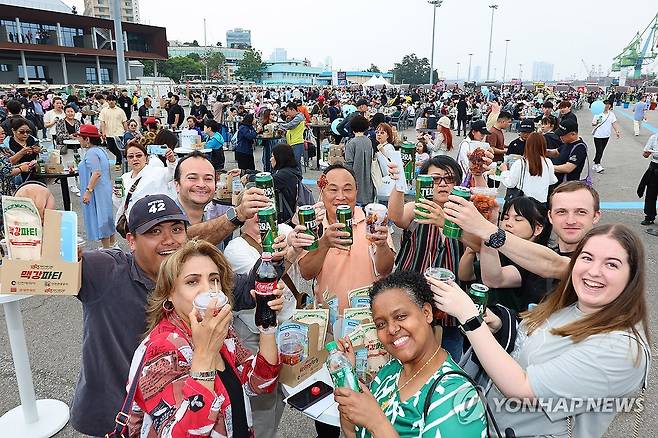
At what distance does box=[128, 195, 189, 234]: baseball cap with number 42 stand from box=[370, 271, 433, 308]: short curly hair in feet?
3.70

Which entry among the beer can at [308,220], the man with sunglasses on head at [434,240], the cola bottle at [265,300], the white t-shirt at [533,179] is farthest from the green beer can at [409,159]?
the white t-shirt at [533,179]

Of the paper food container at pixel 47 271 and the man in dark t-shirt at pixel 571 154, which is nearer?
the paper food container at pixel 47 271

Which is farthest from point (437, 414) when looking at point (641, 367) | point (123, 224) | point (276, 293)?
point (123, 224)

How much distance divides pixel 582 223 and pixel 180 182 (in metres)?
2.79

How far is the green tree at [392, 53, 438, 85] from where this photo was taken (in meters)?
98.2

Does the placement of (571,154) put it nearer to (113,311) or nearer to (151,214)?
(151,214)

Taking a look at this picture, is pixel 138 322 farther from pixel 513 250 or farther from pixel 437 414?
pixel 513 250

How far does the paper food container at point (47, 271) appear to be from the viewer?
1.96 m

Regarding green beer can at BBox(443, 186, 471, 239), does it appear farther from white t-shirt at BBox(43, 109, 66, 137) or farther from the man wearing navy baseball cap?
white t-shirt at BBox(43, 109, 66, 137)

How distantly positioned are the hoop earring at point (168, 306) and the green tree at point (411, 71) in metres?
103

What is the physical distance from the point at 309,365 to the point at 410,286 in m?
0.78

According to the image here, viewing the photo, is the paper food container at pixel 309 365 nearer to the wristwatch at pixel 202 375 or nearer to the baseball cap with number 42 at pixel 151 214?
the wristwatch at pixel 202 375

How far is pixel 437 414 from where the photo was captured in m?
1.50

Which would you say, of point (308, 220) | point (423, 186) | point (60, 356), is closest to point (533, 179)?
point (423, 186)
